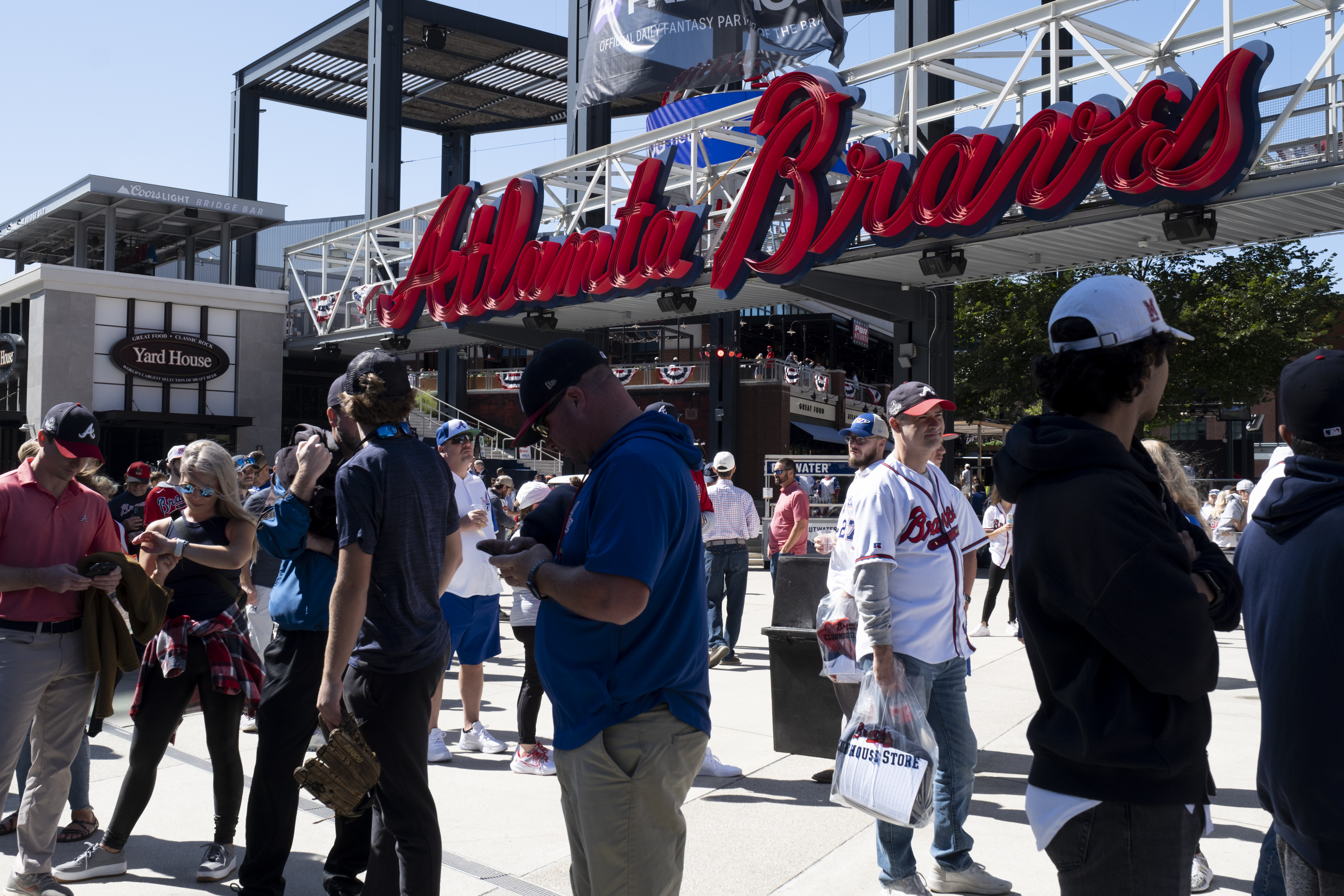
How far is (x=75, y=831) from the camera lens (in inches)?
193

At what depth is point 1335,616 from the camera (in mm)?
2260

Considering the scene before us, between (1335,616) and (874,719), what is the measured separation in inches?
76.8

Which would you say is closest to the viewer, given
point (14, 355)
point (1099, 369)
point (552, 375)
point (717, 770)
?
point (1099, 369)

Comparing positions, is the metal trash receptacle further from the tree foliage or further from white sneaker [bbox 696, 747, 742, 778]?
the tree foliage

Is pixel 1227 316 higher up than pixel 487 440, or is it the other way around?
pixel 1227 316

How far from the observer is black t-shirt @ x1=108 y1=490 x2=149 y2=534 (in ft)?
26.2

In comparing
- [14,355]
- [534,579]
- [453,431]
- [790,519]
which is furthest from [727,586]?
[14,355]

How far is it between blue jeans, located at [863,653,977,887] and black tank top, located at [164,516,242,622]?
Answer: 2890 millimetres

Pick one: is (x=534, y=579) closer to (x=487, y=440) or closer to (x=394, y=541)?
(x=394, y=541)

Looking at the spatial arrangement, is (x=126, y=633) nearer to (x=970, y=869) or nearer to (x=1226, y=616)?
(x=970, y=869)

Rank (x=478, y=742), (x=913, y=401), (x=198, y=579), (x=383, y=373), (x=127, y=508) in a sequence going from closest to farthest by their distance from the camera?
1. (x=383, y=373)
2. (x=913, y=401)
3. (x=198, y=579)
4. (x=478, y=742)
5. (x=127, y=508)

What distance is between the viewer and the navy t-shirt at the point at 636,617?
2609 millimetres

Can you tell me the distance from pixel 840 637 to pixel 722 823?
1.20 metres

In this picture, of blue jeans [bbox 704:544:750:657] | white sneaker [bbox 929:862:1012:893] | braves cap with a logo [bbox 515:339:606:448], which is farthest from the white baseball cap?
blue jeans [bbox 704:544:750:657]
